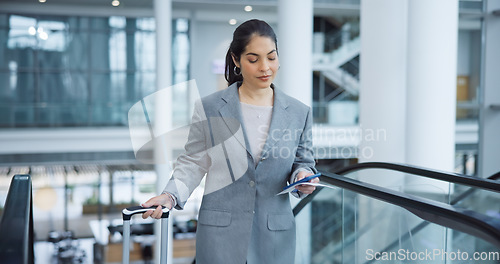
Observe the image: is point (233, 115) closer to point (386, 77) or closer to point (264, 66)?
point (264, 66)

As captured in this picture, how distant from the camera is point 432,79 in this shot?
4.71m

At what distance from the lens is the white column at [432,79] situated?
4.63m

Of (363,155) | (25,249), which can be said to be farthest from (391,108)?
(25,249)

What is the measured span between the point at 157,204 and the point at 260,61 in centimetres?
73

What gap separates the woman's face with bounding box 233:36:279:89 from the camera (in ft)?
7.02

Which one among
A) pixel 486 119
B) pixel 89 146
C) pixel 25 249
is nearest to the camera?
pixel 25 249

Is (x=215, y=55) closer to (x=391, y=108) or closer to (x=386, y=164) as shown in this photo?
(x=391, y=108)

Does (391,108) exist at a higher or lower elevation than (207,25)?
lower

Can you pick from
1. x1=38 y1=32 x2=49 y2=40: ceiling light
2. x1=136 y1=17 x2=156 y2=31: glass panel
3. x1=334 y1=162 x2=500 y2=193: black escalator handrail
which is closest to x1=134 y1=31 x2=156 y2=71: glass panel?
x1=136 y1=17 x2=156 y2=31: glass panel

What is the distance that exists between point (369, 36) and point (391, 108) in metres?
0.75

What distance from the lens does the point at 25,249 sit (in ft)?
4.49

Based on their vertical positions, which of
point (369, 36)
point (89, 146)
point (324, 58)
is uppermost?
point (324, 58)

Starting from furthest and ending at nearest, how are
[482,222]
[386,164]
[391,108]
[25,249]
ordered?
[391,108], [386,164], [482,222], [25,249]

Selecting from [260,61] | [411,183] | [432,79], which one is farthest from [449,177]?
[432,79]
